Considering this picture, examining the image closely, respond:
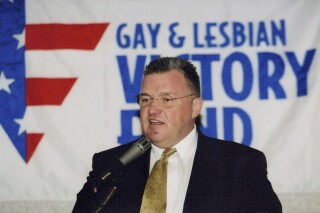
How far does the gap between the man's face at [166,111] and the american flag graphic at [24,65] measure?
36.3 inches

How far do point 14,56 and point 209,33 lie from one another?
1.23 m

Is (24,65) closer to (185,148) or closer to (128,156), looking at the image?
(185,148)

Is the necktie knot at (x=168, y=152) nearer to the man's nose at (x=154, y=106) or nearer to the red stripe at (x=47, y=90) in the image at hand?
the man's nose at (x=154, y=106)

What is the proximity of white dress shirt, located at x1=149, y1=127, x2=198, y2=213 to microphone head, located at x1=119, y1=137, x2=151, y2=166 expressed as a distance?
0.40 meters

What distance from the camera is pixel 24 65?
2.57 meters

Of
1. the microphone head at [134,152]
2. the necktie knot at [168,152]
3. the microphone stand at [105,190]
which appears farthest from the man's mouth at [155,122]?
the microphone stand at [105,190]

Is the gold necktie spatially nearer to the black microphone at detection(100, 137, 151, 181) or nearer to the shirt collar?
the shirt collar

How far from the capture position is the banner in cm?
250

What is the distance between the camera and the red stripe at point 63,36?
2.58 meters

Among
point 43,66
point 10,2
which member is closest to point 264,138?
point 43,66

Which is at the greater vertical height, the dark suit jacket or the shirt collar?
the shirt collar

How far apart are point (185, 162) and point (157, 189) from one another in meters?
0.21

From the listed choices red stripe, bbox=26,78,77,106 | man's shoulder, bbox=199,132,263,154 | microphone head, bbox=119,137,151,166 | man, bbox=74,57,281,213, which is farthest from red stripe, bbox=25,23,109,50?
microphone head, bbox=119,137,151,166

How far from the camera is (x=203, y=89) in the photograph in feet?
8.32
